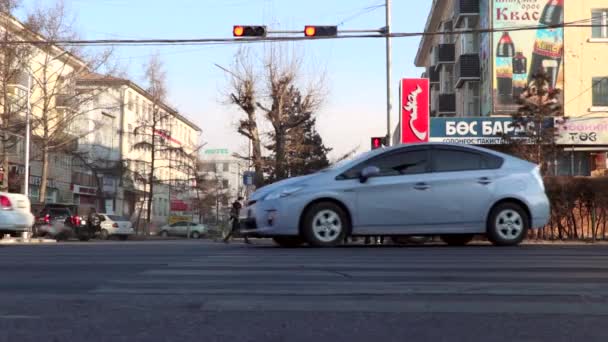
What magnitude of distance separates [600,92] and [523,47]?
395 cm

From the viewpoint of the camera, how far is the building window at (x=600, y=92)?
34156 millimetres

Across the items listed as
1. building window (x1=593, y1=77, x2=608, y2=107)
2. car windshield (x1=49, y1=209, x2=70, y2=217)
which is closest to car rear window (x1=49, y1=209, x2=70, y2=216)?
car windshield (x1=49, y1=209, x2=70, y2=217)

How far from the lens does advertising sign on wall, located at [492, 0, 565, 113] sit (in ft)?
112

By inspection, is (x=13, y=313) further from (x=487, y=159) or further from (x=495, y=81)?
(x=495, y=81)

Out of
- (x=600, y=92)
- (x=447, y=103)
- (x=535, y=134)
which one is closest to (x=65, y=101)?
(x=447, y=103)

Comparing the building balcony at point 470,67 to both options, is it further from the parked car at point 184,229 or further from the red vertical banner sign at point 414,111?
the parked car at point 184,229

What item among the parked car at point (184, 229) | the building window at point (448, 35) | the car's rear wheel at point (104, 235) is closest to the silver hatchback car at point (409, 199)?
the car's rear wheel at point (104, 235)

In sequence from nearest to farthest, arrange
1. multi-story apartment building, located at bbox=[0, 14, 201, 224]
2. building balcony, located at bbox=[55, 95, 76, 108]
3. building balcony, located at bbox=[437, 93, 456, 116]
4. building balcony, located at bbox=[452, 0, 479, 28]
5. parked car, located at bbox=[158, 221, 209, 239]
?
building balcony, located at bbox=[452, 0, 479, 28], multi-story apartment building, located at bbox=[0, 14, 201, 224], building balcony, located at bbox=[55, 95, 76, 108], building balcony, located at bbox=[437, 93, 456, 116], parked car, located at bbox=[158, 221, 209, 239]

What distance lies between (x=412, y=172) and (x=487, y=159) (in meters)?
1.21

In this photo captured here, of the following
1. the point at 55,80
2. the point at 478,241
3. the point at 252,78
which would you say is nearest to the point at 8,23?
the point at 55,80

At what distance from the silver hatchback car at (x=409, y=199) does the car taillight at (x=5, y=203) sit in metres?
6.52

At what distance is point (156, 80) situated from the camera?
4878 centimetres

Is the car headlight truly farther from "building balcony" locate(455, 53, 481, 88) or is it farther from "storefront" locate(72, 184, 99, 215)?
"storefront" locate(72, 184, 99, 215)

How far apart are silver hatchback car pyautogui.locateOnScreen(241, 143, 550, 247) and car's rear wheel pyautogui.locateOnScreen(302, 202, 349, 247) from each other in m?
0.01
